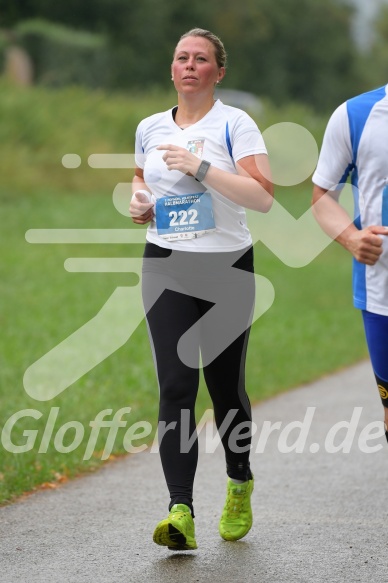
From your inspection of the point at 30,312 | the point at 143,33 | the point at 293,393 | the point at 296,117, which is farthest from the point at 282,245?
the point at 143,33

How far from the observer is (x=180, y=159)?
16.8 ft

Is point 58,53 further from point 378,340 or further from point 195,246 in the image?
point 378,340

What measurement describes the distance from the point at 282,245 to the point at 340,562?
18.0 m

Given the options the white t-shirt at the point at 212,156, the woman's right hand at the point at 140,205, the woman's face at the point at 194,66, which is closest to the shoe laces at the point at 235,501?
the white t-shirt at the point at 212,156

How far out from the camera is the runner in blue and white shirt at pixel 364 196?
4.89m

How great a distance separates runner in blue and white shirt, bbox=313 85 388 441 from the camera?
4.89 meters

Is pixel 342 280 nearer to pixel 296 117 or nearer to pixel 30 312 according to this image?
pixel 30 312

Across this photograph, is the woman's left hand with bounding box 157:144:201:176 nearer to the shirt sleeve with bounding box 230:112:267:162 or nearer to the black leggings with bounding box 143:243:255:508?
the shirt sleeve with bounding box 230:112:267:162

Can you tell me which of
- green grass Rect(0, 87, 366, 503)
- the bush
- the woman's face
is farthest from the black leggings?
the bush

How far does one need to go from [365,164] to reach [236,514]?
1.69m

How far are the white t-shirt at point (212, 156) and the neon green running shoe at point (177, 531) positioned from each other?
1104mm

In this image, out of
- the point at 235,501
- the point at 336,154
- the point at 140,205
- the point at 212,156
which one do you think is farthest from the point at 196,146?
the point at 235,501

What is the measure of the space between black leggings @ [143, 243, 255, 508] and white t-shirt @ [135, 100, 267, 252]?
60 mm

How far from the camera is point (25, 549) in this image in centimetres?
530
